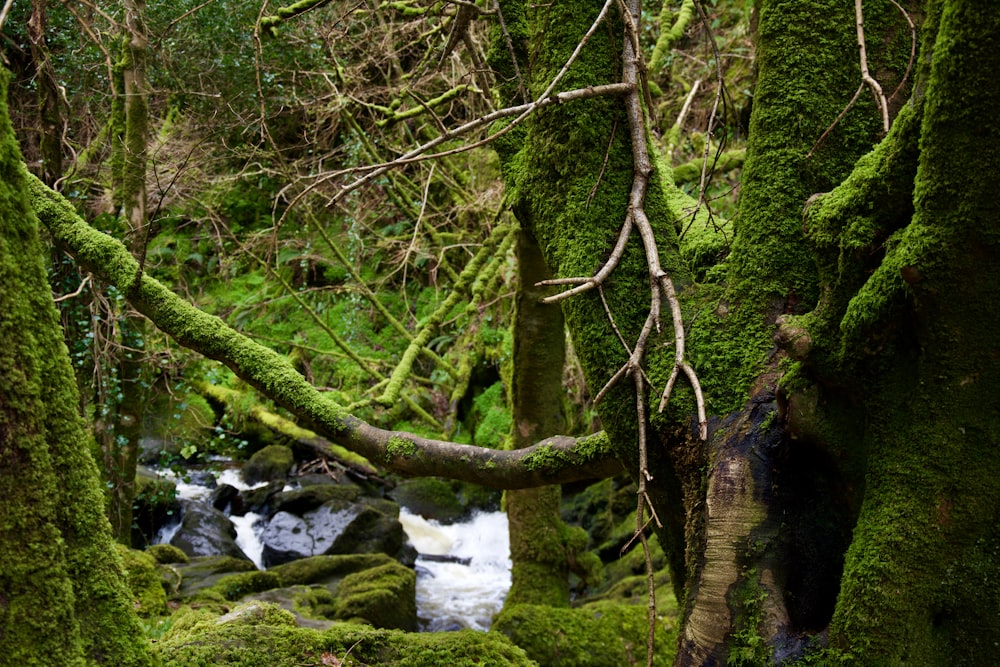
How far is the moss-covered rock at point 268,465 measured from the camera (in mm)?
11703

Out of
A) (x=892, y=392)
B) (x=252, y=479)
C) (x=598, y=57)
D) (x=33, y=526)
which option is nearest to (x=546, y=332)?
(x=598, y=57)

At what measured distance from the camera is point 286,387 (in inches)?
143

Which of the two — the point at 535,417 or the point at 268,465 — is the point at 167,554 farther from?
the point at 535,417

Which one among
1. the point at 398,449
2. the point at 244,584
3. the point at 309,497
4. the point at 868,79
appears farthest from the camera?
the point at 309,497

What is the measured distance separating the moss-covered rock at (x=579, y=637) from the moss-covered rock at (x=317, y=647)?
58.4 inches

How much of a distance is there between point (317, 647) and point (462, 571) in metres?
7.15

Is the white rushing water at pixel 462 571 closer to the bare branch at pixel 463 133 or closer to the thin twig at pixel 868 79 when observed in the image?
the bare branch at pixel 463 133

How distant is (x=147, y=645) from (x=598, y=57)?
2.37m

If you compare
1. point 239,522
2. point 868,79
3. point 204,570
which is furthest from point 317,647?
point 239,522

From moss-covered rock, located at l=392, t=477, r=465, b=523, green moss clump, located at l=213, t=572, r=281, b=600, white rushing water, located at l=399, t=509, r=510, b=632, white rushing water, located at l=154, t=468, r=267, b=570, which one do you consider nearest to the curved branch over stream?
green moss clump, located at l=213, t=572, r=281, b=600

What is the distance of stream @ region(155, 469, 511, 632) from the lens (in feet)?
27.7

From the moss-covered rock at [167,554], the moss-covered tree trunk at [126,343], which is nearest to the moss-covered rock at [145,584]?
the moss-covered tree trunk at [126,343]

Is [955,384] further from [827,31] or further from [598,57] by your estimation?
[598,57]

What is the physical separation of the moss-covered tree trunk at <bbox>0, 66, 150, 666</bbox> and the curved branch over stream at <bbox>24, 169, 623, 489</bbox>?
1.69m
